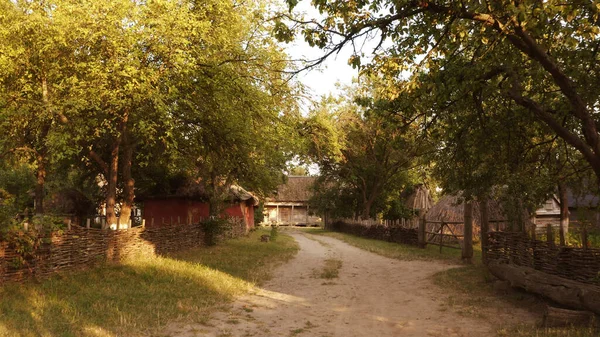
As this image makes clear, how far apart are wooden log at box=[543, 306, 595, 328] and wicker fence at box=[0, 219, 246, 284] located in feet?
32.1

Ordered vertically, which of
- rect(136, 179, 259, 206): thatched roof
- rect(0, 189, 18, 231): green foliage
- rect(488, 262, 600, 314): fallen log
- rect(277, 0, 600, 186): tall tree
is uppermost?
rect(277, 0, 600, 186): tall tree

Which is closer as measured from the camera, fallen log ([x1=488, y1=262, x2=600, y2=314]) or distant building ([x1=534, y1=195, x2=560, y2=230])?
fallen log ([x1=488, y1=262, x2=600, y2=314])

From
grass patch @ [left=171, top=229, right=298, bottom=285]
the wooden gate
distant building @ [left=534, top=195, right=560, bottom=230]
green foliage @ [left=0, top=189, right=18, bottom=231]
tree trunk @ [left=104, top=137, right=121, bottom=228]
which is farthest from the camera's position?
distant building @ [left=534, top=195, right=560, bottom=230]

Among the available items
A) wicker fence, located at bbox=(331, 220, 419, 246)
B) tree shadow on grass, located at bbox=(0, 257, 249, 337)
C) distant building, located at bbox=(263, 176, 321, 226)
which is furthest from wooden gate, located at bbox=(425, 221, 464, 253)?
distant building, located at bbox=(263, 176, 321, 226)

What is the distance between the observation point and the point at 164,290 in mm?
10641

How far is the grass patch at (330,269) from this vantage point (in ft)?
47.0

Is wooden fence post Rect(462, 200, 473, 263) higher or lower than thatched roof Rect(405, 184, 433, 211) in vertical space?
lower

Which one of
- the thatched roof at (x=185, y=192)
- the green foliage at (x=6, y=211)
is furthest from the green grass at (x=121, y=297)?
the thatched roof at (x=185, y=192)

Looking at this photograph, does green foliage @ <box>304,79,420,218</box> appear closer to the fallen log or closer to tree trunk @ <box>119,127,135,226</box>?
tree trunk @ <box>119,127,135,226</box>

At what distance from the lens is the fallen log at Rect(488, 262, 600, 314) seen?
7.55 meters

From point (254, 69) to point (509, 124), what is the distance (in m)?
7.31

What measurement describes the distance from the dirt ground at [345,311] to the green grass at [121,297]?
60cm

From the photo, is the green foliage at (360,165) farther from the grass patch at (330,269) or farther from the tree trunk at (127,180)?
the tree trunk at (127,180)

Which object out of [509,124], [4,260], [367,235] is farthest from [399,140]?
[367,235]
